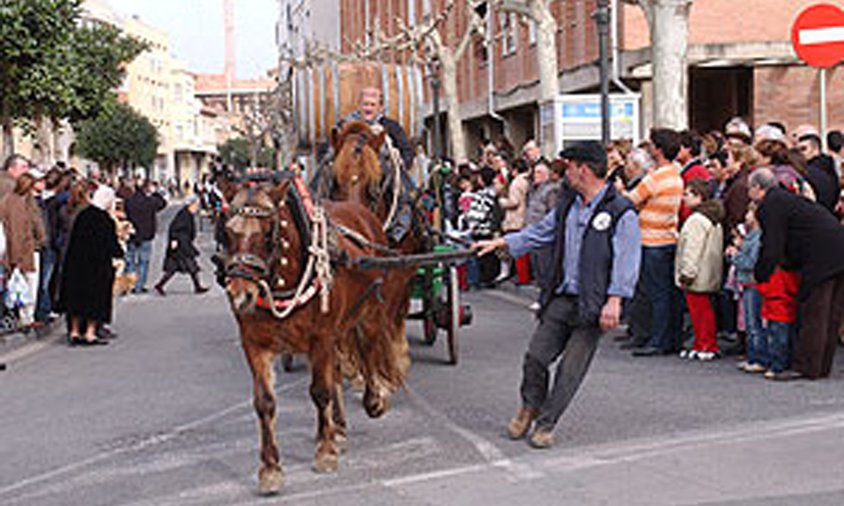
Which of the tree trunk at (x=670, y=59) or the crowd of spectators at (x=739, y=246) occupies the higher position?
the tree trunk at (x=670, y=59)

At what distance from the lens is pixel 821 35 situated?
1170 centimetres

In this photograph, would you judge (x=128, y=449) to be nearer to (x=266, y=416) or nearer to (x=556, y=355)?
(x=266, y=416)

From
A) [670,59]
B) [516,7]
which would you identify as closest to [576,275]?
[670,59]

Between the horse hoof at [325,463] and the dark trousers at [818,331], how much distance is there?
14.6ft

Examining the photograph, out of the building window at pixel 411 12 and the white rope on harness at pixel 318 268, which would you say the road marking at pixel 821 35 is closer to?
the white rope on harness at pixel 318 268

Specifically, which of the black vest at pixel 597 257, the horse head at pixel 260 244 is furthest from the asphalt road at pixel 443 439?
the horse head at pixel 260 244

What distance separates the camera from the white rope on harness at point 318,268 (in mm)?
6723

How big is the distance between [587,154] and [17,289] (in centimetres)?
907

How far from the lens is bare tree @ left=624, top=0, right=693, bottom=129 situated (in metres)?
17.2

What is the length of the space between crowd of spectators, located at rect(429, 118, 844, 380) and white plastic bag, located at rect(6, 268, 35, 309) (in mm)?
5429

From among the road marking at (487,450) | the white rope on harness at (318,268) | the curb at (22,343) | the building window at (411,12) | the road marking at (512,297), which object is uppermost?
the building window at (411,12)

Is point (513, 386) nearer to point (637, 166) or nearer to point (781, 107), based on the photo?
point (637, 166)

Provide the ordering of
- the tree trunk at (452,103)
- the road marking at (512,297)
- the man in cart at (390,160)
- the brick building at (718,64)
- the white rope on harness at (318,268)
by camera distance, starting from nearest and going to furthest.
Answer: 1. the white rope on harness at (318,268)
2. the man in cart at (390,160)
3. the road marking at (512,297)
4. the brick building at (718,64)
5. the tree trunk at (452,103)

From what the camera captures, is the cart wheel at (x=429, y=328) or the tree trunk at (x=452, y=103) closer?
the cart wheel at (x=429, y=328)
